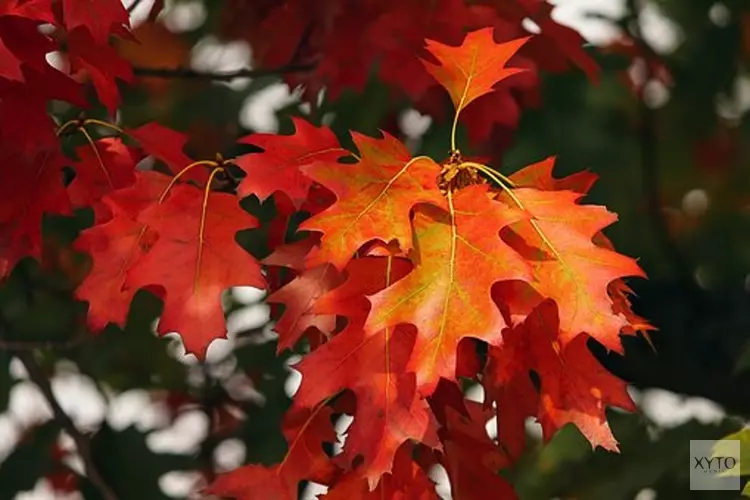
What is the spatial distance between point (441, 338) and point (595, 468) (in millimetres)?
904

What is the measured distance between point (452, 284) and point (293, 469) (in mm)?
297

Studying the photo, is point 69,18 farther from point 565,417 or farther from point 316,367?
point 565,417

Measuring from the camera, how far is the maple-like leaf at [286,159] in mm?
1298

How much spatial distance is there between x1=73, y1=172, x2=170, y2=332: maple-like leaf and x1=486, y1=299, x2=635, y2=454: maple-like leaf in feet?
1.16

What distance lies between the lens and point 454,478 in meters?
1.37

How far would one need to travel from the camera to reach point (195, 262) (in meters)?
1.31

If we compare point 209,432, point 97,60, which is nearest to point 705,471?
point 97,60

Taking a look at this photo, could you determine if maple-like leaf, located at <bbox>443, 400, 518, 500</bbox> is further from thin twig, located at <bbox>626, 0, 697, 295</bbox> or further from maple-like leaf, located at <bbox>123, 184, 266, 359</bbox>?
thin twig, located at <bbox>626, 0, 697, 295</bbox>

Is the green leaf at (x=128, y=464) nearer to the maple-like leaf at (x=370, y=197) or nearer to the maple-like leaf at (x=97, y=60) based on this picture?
the maple-like leaf at (x=97, y=60)

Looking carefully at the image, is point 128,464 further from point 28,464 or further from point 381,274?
point 381,274

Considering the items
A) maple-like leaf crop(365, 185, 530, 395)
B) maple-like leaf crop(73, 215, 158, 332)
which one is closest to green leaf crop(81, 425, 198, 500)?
maple-like leaf crop(73, 215, 158, 332)

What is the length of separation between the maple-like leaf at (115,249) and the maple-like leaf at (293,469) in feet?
0.61

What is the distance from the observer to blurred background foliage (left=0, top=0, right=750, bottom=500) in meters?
2.15

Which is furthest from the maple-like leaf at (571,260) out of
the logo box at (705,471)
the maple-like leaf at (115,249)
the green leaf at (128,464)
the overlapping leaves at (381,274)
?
the green leaf at (128,464)
